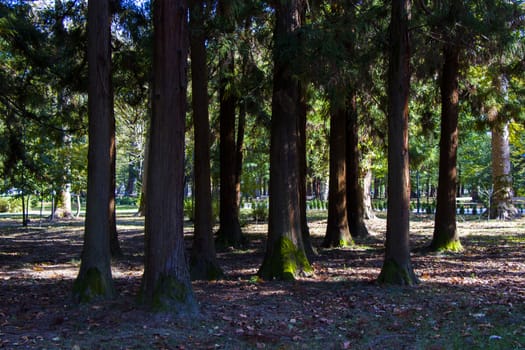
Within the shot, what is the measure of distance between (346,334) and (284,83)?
205 inches

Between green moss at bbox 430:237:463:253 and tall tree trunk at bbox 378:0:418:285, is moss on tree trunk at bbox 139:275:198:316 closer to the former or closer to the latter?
tall tree trunk at bbox 378:0:418:285

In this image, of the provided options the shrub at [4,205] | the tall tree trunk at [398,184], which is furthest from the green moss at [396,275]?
the shrub at [4,205]

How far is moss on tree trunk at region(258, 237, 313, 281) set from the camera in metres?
9.31

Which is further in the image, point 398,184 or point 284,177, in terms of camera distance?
point 284,177

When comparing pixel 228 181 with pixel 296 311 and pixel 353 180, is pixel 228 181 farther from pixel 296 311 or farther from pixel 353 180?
pixel 296 311

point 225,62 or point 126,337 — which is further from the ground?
point 225,62

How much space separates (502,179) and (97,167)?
20.2 m

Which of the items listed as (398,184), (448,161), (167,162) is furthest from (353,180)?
(167,162)

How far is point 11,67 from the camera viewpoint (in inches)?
540

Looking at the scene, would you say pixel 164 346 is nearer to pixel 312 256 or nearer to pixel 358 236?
pixel 312 256

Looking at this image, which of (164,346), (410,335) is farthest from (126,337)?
(410,335)

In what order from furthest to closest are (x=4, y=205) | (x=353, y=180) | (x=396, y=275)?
(x=4, y=205), (x=353, y=180), (x=396, y=275)

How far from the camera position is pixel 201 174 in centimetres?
947

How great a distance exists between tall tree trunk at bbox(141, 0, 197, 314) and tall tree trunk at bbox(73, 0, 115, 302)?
1.02 meters
